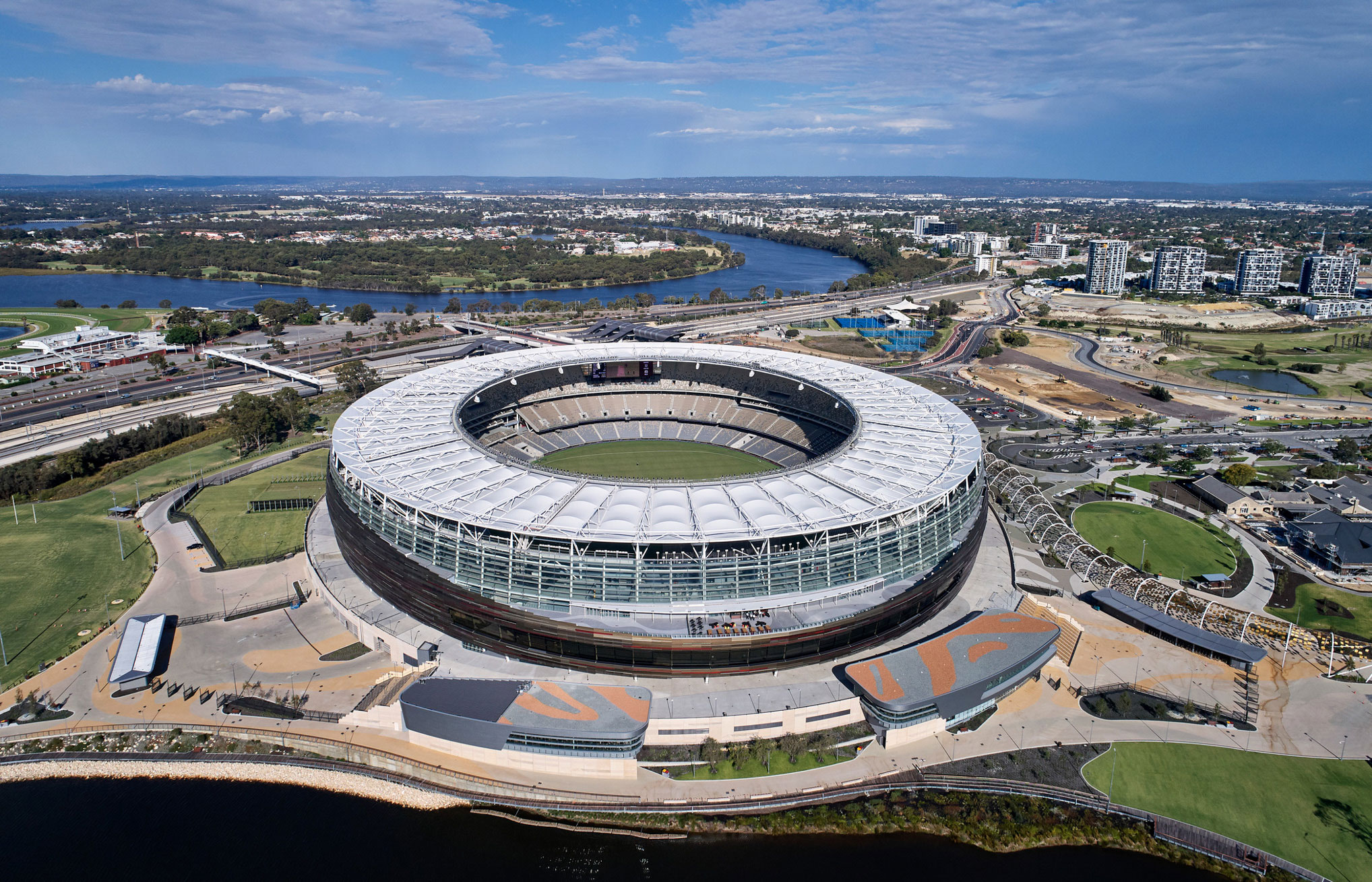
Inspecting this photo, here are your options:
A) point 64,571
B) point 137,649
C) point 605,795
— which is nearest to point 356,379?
point 64,571

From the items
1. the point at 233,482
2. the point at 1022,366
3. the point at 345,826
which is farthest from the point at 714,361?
the point at 1022,366

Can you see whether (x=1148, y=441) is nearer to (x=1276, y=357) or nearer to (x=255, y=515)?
(x=1276, y=357)

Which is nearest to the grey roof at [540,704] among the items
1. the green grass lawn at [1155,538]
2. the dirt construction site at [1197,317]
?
the green grass lawn at [1155,538]

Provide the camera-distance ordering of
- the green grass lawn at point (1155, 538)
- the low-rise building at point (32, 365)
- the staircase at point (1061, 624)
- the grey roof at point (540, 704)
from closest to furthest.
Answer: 1. the grey roof at point (540, 704)
2. the staircase at point (1061, 624)
3. the green grass lawn at point (1155, 538)
4. the low-rise building at point (32, 365)

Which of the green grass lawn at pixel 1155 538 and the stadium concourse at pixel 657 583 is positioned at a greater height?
the stadium concourse at pixel 657 583

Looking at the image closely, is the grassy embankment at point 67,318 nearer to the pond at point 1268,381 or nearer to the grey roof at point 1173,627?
the grey roof at point 1173,627

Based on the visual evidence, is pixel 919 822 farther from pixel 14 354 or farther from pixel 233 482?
pixel 14 354

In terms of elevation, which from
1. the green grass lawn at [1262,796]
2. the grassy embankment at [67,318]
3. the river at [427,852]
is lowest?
the river at [427,852]
